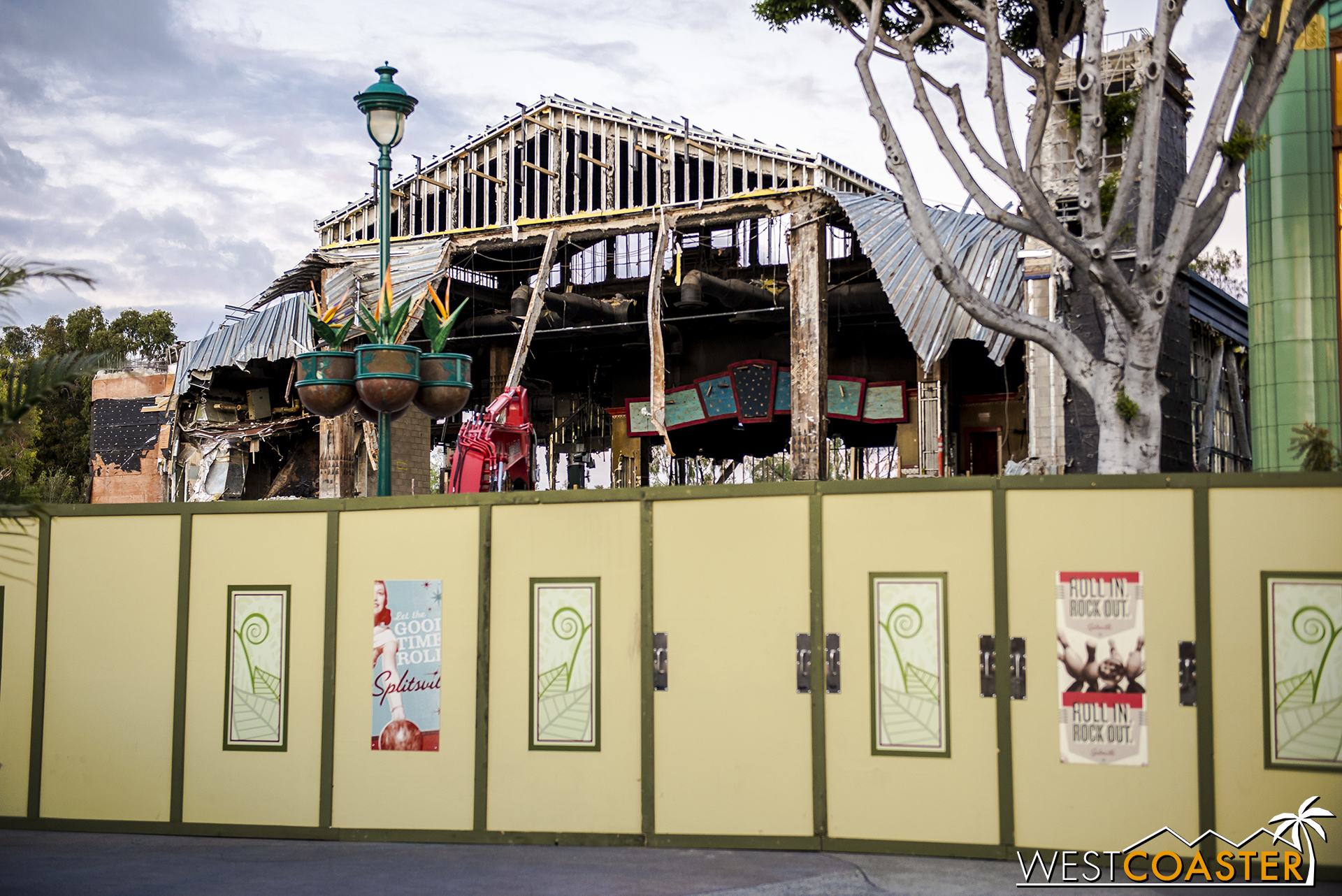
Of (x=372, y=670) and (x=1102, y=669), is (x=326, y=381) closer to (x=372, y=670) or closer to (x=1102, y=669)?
(x=372, y=670)

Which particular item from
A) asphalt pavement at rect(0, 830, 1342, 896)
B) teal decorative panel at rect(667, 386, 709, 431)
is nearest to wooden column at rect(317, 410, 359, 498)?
teal decorative panel at rect(667, 386, 709, 431)

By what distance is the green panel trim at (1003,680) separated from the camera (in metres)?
8.34

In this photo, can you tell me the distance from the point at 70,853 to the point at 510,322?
58.9 feet

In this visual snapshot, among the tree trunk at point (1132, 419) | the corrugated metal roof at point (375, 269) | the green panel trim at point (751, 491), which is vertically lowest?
the green panel trim at point (751, 491)

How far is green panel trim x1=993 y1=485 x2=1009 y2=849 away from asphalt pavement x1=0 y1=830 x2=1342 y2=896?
328 mm

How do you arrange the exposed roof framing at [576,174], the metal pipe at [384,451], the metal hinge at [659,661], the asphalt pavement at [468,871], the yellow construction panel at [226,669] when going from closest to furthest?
1. the asphalt pavement at [468,871]
2. the metal hinge at [659,661]
3. the yellow construction panel at [226,669]
4. the metal pipe at [384,451]
5. the exposed roof framing at [576,174]

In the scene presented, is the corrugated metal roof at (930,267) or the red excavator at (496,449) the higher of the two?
the corrugated metal roof at (930,267)

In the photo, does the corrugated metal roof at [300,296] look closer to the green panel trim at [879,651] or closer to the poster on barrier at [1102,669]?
the green panel trim at [879,651]

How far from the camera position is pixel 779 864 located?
8.34 meters

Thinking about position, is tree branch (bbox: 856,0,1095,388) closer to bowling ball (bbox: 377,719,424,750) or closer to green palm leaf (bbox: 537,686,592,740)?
green palm leaf (bbox: 537,686,592,740)

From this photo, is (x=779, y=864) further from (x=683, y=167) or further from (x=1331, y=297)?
(x=683, y=167)

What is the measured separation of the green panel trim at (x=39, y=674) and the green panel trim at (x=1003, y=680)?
25.7 ft

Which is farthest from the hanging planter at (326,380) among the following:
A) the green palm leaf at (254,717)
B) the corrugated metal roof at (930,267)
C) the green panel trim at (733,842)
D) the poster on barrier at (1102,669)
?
the corrugated metal roof at (930,267)

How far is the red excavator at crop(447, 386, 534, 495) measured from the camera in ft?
53.5
